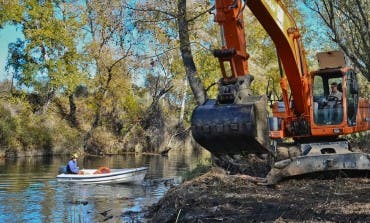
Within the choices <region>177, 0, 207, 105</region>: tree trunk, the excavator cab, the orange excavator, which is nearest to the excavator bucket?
the orange excavator

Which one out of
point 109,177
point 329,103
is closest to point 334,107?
point 329,103

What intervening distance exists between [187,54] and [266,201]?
845 centimetres

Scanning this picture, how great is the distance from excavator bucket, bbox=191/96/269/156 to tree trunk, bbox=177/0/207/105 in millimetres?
8784

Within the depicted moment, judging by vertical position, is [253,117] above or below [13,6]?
below

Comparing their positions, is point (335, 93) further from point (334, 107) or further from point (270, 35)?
point (270, 35)

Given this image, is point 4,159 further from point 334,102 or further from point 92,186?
point 334,102

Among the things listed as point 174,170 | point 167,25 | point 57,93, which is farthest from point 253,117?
point 57,93

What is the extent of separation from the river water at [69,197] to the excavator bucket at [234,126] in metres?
5.83

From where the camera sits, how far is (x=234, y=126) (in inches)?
289

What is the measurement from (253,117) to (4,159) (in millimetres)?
31178

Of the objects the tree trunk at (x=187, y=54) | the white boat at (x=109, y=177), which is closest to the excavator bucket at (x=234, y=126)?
the tree trunk at (x=187, y=54)

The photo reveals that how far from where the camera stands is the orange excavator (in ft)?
24.5

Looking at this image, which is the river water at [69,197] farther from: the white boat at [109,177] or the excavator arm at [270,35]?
the excavator arm at [270,35]

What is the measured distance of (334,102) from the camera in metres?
14.2
